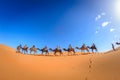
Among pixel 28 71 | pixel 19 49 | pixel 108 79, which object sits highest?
pixel 19 49

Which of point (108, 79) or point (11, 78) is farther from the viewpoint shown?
point (108, 79)

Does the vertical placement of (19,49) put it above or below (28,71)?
above

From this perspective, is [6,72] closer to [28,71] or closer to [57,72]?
[28,71]

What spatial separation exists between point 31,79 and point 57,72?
413 centimetres

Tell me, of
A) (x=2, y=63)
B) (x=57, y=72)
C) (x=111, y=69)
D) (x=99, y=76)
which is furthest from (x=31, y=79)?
(x=111, y=69)

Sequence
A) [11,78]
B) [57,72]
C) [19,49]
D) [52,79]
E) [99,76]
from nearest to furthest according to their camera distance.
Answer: [11,78]
[52,79]
[99,76]
[57,72]
[19,49]

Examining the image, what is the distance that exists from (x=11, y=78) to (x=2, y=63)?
455 centimetres

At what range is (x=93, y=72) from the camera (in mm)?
18719

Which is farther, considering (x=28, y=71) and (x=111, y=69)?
(x=111, y=69)

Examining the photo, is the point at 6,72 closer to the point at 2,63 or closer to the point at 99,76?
the point at 2,63

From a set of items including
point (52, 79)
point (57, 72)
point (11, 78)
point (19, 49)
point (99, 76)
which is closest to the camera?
point (11, 78)

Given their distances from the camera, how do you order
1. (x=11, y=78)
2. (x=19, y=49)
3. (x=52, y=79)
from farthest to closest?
(x=19, y=49) < (x=52, y=79) < (x=11, y=78)

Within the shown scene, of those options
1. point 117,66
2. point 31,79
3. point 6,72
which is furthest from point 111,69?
point 6,72

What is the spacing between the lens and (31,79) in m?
15.2
